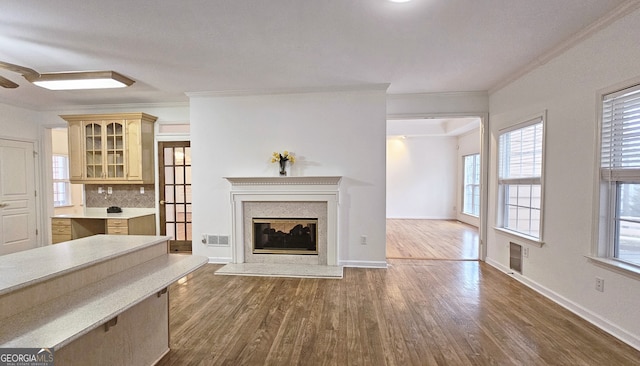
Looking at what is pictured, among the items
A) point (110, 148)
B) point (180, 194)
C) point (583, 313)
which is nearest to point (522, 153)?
point (583, 313)

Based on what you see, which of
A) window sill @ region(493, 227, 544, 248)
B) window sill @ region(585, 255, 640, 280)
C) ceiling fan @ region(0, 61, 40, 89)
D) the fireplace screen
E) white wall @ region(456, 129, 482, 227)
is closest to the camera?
ceiling fan @ region(0, 61, 40, 89)

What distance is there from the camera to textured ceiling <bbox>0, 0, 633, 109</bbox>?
2.24 metres

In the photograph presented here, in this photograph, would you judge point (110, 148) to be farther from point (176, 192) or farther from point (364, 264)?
point (364, 264)

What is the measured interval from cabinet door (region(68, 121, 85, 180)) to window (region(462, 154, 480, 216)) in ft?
29.1

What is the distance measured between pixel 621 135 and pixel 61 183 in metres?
10.3

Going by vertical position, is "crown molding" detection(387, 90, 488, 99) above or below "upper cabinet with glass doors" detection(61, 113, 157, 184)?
above

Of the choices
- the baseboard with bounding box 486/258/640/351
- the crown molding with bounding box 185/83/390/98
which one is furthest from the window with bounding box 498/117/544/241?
the crown molding with bounding box 185/83/390/98

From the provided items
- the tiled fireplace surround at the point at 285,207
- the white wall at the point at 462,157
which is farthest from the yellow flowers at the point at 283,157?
the white wall at the point at 462,157

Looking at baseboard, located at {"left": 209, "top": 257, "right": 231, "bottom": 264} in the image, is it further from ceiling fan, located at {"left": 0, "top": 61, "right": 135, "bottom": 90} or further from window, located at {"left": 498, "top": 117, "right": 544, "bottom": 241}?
window, located at {"left": 498, "top": 117, "right": 544, "bottom": 241}

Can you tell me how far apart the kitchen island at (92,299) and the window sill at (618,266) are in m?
3.29

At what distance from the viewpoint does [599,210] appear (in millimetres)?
2539

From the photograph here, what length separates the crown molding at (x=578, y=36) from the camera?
7.24ft

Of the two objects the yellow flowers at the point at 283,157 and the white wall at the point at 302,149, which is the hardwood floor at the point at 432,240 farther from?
the yellow flowers at the point at 283,157

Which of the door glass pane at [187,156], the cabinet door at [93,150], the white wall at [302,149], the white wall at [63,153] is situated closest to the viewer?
the white wall at [302,149]
